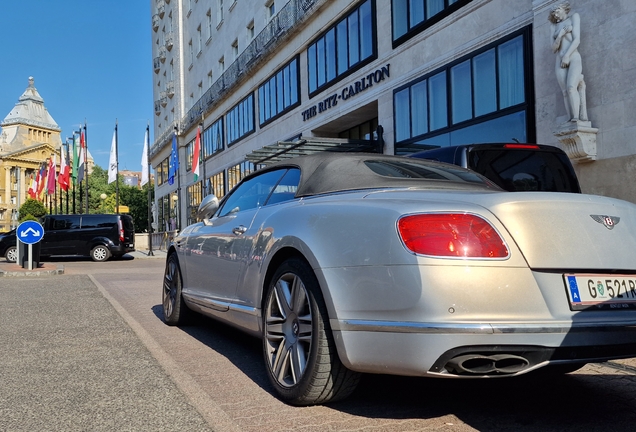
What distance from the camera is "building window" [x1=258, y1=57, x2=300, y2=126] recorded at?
84.0ft

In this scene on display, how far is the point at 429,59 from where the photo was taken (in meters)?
16.6

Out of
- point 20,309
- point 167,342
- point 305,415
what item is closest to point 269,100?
point 20,309

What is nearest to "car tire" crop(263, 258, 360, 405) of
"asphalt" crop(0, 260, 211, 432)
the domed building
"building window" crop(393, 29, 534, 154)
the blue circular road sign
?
"asphalt" crop(0, 260, 211, 432)

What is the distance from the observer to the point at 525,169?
7605mm

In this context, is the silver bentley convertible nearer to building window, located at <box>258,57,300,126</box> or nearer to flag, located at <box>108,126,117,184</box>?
building window, located at <box>258,57,300,126</box>

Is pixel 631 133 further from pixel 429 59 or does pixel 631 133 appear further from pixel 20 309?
pixel 20 309

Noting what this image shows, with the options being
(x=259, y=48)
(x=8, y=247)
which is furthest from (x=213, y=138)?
(x=8, y=247)

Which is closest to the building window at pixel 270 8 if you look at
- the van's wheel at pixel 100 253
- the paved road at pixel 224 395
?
the van's wheel at pixel 100 253

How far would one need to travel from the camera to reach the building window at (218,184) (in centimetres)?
Answer: 3647

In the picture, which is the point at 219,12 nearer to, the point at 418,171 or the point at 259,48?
the point at 259,48

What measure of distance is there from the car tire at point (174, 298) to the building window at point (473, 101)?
30.2ft

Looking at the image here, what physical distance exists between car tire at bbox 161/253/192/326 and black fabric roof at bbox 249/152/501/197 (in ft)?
7.53

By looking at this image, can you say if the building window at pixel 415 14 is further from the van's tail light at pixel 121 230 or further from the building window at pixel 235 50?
the building window at pixel 235 50

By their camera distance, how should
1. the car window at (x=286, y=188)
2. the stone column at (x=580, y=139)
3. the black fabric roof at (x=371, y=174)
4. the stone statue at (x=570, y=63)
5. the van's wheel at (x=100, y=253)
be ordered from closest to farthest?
1. the black fabric roof at (x=371, y=174)
2. the car window at (x=286, y=188)
3. the stone column at (x=580, y=139)
4. the stone statue at (x=570, y=63)
5. the van's wheel at (x=100, y=253)
